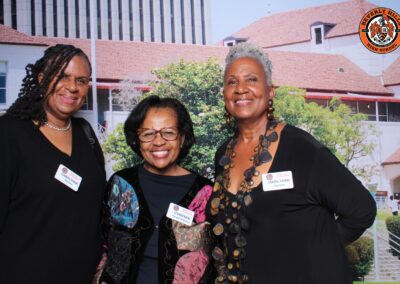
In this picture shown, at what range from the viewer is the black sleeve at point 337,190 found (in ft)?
6.77

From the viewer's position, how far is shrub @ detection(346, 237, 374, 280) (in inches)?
149

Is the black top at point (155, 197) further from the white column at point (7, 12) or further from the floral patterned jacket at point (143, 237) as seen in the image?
the white column at point (7, 12)

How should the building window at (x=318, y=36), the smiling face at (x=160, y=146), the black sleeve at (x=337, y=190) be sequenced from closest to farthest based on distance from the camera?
1. the black sleeve at (x=337, y=190)
2. the smiling face at (x=160, y=146)
3. the building window at (x=318, y=36)

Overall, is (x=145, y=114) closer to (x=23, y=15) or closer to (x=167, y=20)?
(x=167, y=20)

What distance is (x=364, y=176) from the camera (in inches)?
147

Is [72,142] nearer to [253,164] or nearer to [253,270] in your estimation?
[253,164]

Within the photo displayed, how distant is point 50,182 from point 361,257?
2516mm

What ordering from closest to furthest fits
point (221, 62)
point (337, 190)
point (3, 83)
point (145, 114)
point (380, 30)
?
1. point (337, 190)
2. point (145, 114)
3. point (3, 83)
4. point (221, 62)
5. point (380, 30)

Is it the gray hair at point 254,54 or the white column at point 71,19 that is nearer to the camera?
the gray hair at point 254,54

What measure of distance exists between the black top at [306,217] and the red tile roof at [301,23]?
6.01 ft

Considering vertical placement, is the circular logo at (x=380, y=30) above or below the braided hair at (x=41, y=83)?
above

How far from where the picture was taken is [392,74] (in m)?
3.87

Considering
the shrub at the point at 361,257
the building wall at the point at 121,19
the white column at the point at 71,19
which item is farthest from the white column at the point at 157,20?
the shrub at the point at 361,257

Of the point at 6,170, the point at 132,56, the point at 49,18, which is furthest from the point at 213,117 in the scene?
the point at 6,170
